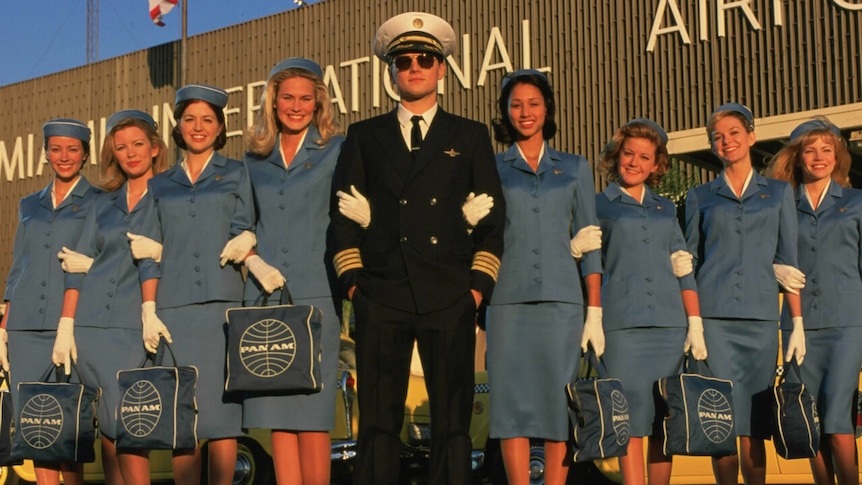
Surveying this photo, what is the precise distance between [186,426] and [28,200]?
2.15 m

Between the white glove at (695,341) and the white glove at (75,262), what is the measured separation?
3.37 meters

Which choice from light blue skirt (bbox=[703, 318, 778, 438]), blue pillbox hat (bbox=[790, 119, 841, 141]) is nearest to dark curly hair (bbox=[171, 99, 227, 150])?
light blue skirt (bbox=[703, 318, 778, 438])

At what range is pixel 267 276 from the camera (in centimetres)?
614

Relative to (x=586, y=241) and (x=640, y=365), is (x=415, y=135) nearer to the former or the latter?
(x=586, y=241)

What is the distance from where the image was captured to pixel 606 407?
20.5 feet

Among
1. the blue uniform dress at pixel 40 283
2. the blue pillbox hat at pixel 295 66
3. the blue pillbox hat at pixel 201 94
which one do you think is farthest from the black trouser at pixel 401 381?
the blue uniform dress at pixel 40 283

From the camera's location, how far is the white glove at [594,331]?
21.3 ft

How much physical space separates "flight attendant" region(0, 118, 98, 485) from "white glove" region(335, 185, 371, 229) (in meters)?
2.37

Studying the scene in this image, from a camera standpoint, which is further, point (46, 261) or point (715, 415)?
point (46, 261)

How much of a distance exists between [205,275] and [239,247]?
28 cm

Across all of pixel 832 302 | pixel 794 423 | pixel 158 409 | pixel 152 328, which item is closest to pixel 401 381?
pixel 158 409

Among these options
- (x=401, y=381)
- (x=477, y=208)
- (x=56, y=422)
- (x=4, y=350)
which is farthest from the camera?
(x=4, y=350)

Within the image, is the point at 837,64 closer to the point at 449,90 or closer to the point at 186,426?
the point at 449,90

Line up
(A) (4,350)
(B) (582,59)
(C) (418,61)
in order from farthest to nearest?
1. (B) (582,59)
2. (A) (4,350)
3. (C) (418,61)
